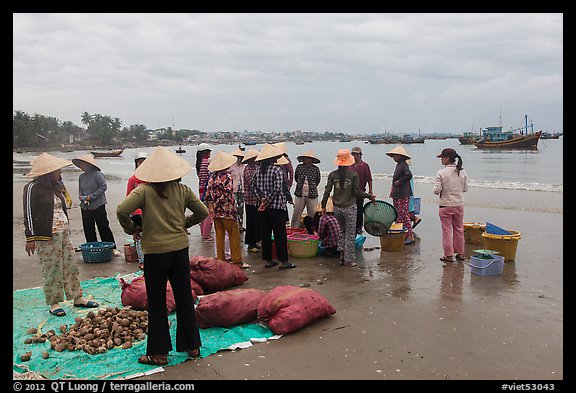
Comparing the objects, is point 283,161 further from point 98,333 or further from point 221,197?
point 98,333

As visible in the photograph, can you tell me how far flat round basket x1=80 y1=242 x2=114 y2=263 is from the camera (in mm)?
7172

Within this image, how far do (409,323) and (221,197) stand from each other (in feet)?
10.5

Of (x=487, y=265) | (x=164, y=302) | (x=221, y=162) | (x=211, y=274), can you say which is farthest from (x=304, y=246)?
(x=164, y=302)

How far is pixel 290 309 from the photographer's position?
4.40 m

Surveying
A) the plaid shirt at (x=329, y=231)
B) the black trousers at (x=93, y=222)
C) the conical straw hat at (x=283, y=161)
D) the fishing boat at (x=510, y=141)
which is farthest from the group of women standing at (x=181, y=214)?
the fishing boat at (x=510, y=141)

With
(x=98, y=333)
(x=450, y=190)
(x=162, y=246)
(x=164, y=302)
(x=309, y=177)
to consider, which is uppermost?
(x=309, y=177)

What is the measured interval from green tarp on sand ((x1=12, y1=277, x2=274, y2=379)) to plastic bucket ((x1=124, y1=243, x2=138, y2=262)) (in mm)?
1922

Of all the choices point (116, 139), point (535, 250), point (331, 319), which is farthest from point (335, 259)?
point (116, 139)

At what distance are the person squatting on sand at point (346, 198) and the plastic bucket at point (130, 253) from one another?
10.8 ft

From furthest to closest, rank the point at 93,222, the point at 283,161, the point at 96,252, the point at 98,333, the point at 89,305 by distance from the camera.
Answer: the point at 283,161 → the point at 93,222 → the point at 96,252 → the point at 89,305 → the point at 98,333

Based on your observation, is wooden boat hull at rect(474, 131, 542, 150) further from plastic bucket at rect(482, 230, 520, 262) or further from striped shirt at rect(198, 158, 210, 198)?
striped shirt at rect(198, 158, 210, 198)

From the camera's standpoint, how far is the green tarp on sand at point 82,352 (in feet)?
11.9

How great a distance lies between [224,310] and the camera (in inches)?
175

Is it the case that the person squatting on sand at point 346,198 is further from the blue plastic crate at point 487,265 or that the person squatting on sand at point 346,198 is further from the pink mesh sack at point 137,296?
the pink mesh sack at point 137,296
